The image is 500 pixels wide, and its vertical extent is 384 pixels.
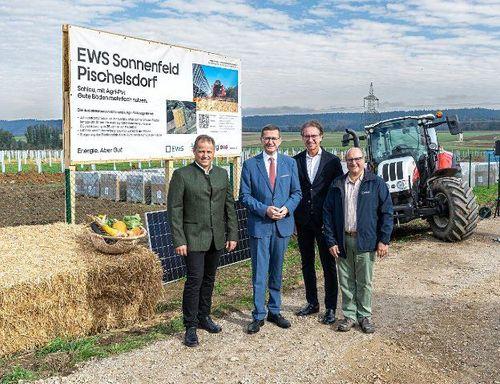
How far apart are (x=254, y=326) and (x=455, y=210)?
573cm

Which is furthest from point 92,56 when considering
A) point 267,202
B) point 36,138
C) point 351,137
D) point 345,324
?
point 36,138

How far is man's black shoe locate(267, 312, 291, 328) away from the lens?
17.3ft

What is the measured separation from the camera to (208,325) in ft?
17.0

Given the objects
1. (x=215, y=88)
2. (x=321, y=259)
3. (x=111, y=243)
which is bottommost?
(x=321, y=259)

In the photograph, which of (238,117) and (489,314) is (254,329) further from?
(238,117)

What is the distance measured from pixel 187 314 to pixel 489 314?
3428mm

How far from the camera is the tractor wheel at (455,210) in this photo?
9.46 m

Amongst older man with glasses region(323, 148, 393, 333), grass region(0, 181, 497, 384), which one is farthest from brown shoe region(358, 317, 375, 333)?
grass region(0, 181, 497, 384)

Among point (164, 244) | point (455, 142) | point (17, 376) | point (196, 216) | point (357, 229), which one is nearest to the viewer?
point (17, 376)

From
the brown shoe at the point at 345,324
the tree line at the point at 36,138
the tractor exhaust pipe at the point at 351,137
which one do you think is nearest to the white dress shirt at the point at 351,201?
the brown shoe at the point at 345,324

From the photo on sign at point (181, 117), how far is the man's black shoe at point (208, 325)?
3638 millimetres

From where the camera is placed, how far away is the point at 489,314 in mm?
5855

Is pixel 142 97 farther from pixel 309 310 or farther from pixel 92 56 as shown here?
pixel 309 310

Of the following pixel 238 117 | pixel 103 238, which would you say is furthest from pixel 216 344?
pixel 238 117
